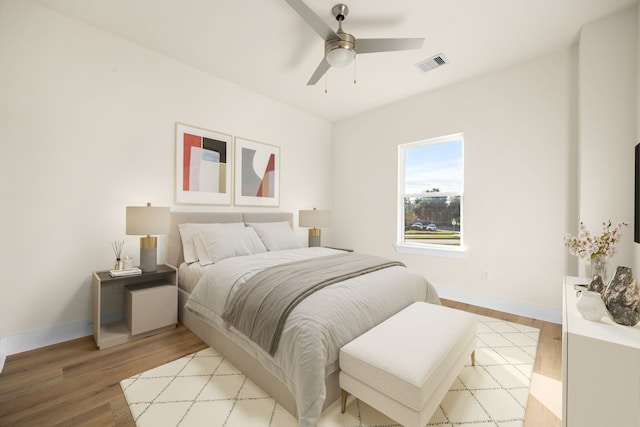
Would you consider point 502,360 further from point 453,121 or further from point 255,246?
point 453,121

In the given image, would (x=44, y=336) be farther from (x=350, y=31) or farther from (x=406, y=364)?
(x=350, y=31)


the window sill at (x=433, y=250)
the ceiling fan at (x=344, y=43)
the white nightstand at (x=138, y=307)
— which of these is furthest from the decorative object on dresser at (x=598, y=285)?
the white nightstand at (x=138, y=307)

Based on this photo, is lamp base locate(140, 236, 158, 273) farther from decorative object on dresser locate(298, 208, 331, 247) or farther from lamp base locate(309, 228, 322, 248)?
lamp base locate(309, 228, 322, 248)

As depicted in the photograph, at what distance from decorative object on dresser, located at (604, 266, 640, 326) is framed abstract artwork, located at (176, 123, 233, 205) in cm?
351

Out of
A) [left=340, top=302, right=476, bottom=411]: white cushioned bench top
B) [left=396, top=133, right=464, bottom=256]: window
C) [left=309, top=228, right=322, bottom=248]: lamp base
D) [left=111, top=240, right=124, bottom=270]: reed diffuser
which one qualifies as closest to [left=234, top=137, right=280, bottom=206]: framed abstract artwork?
[left=309, top=228, right=322, bottom=248]: lamp base

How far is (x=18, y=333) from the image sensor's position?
219 cm

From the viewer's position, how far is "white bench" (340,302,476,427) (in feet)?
4.14

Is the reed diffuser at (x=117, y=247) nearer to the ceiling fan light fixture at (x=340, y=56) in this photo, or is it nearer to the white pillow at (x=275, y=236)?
the white pillow at (x=275, y=236)

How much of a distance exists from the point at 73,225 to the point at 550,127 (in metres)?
4.80

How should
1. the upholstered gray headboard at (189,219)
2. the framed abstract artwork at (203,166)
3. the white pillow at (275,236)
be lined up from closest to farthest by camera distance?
the upholstered gray headboard at (189,219) → the framed abstract artwork at (203,166) → the white pillow at (275,236)

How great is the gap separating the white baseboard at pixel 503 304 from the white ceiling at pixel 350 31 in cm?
272

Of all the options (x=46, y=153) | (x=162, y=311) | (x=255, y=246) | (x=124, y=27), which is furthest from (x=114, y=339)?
(x=124, y=27)

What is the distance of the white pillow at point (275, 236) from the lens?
11.0ft

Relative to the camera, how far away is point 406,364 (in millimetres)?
1311
